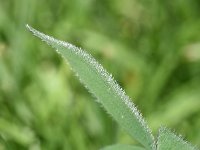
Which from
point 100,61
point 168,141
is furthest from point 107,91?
point 100,61

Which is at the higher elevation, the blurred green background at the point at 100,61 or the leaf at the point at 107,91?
the blurred green background at the point at 100,61

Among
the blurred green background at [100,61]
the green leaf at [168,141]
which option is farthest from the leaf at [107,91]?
the blurred green background at [100,61]

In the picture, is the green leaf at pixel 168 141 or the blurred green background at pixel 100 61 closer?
the green leaf at pixel 168 141

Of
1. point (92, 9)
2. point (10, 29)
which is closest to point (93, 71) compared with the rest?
point (10, 29)

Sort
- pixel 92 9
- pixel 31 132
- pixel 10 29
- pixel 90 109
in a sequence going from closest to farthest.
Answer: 1. pixel 31 132
2. pixel 90 109
3. pixel 10 29
4. pixel 92 9

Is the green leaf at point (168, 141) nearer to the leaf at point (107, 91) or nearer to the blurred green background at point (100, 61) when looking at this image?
the leaf at point (107, 91)

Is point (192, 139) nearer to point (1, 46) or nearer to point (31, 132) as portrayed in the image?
point (31, 132)

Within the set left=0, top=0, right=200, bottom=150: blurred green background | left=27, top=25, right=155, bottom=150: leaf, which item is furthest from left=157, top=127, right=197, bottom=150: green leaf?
left=0, top=0, right=200, bottom=150: blurred green background
